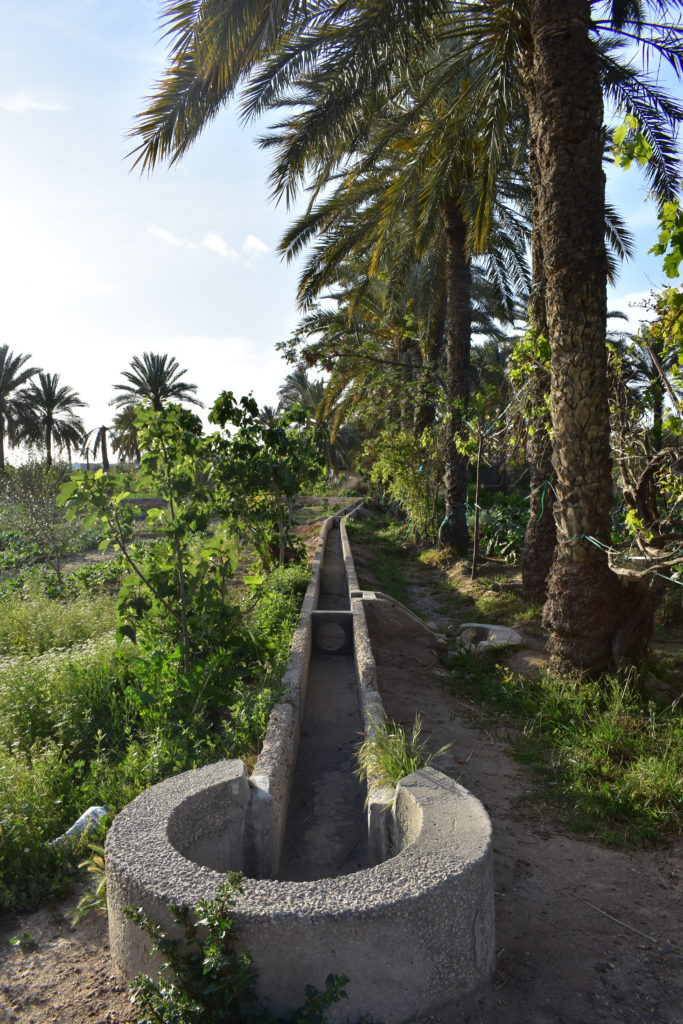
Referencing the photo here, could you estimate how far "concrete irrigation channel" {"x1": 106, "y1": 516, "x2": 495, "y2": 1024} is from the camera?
233 cm

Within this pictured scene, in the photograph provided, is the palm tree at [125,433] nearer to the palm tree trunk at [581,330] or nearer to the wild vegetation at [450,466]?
the wild vegetation at [450,466]

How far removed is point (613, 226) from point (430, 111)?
4496mm

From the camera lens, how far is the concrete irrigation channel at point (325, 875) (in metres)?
2.33

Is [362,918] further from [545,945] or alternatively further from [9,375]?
[9,375]

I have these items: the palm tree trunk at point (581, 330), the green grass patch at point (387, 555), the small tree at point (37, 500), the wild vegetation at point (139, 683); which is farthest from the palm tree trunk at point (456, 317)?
the wild vegetation at point (139, 683)

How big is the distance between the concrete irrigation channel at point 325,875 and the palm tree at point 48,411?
38639 millimetres

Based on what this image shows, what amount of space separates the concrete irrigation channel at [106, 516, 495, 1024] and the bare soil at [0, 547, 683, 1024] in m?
0.17

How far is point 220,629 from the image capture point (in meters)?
5.78

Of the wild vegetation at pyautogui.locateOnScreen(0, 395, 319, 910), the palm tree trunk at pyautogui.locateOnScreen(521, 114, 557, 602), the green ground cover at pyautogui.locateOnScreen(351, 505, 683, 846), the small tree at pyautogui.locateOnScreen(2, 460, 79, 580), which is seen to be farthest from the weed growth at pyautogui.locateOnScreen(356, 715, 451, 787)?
the small tree at pyautogui.locateOnScreen(2, 460, 79, 580)

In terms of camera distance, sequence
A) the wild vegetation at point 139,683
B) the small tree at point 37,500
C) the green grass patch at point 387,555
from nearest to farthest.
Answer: the wild vegetation at point 139,683 < the green grass patch at point 387,555 < the small tree at point 37,500

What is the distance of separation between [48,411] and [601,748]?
41643mm

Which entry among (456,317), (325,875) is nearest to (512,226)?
(456,317)

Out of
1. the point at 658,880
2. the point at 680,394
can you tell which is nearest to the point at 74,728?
the point at 658,880

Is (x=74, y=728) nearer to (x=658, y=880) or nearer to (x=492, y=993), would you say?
(x=492, y=993)
